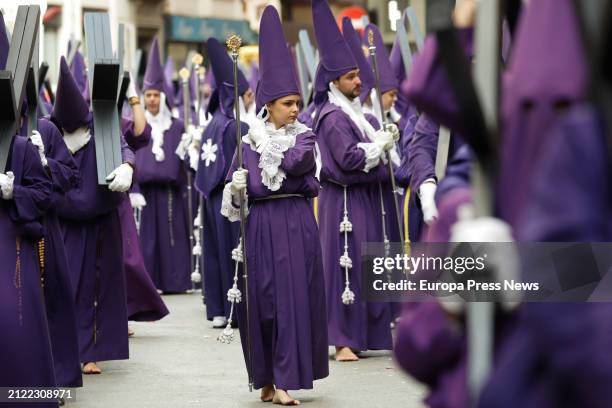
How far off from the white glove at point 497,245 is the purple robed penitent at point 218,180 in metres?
9.41

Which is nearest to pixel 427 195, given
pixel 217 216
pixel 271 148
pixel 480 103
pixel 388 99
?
pixel 271 148

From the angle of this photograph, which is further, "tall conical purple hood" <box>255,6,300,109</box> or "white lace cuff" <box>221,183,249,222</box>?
"tall conical purple hood" <box>255,6,300,109</box>

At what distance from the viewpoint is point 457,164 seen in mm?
3811

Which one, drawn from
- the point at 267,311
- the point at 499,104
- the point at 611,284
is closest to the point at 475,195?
the point at 499,104

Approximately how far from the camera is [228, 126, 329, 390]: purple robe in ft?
27.8

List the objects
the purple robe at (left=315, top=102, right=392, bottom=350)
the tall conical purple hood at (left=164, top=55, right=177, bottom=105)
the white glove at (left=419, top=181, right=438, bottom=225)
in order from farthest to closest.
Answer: the tall conical purple hood at (left=164, top=55, right=177, bottom=105), the purple robe at (left=315, top=102, right=392, bottom=350), the white glove at (left=419, top=181, right=438, bottom=225)

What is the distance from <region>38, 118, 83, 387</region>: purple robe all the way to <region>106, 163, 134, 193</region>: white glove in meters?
0.72

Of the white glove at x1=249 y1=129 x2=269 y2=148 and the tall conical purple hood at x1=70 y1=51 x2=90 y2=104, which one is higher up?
the tall conical purple hood at x1=70 y1=51 x2=90 y2=104

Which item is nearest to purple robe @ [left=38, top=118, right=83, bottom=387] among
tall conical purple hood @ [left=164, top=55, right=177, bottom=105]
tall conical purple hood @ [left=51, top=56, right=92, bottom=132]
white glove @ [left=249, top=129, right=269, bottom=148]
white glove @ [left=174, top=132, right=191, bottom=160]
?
tall conical purple hood @ [left=51, top=56, right=92, bottom=132]

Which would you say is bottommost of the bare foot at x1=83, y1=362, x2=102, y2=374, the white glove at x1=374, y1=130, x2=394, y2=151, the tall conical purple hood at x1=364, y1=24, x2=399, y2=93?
the bare foot at x1=83, y1=362, x2=102, y2=374

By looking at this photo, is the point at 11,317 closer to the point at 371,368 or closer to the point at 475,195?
the point at 371,368

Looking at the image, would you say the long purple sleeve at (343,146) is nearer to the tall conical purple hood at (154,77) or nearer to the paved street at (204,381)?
the paved street at (204,381)

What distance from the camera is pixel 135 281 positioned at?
1166 cm

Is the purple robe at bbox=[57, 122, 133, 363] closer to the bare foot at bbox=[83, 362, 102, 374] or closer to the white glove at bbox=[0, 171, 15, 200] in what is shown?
the bare foot at bbox=[83, 362, 102, 374]
